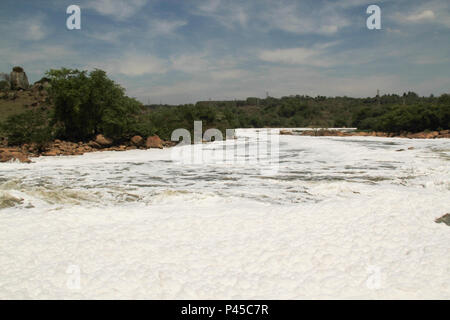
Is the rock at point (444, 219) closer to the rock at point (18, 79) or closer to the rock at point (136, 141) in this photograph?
the rock at point (136, 141)

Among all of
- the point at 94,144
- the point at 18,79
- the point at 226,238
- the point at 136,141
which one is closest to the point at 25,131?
the point at 94,144

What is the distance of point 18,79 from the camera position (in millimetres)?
45219

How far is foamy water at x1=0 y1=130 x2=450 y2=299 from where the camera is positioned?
12.1 feet

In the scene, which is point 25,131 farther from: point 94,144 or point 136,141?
point 136,141

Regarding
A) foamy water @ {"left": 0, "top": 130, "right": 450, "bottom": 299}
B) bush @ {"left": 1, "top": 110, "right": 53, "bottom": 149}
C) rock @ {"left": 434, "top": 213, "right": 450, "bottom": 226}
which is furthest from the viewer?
bush @ {"left": 1, "top": 110, "right": 53, "bottom": 149}

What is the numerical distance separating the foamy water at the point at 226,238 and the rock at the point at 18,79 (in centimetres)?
4240

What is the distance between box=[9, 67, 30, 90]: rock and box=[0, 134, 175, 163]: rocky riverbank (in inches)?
1308

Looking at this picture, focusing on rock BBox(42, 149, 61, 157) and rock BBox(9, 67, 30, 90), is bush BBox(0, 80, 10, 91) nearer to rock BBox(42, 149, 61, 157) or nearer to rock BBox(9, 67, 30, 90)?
rock BBox(9, 67, 30, 90)

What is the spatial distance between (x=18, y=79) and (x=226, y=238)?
50406 mm

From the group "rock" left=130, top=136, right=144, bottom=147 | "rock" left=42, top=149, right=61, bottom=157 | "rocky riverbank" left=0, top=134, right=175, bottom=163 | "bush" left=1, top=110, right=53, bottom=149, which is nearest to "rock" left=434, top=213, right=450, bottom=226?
"rocky riverbank" left=0, top=134, right=175, bottom=163

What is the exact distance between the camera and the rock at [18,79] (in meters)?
Answer: 44.5

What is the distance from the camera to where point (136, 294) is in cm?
355

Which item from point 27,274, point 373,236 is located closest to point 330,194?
point 373,236

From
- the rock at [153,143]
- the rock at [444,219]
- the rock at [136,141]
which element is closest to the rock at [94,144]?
the rock at [136,141]
